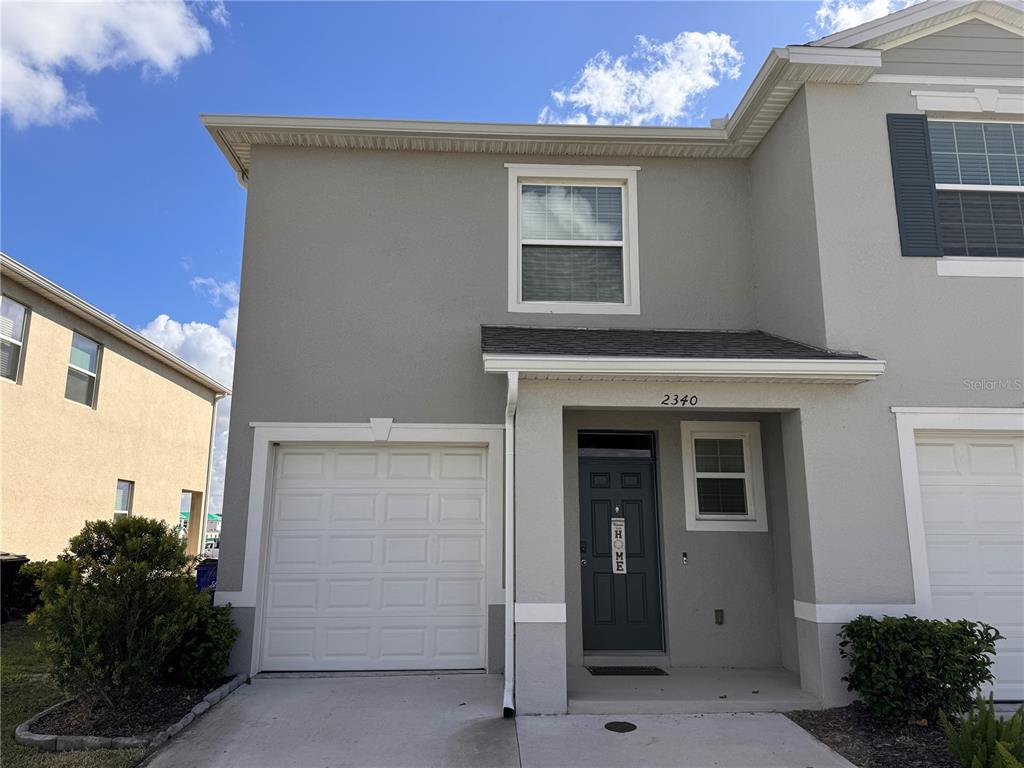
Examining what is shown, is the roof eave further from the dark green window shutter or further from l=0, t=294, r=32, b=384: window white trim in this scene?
the dark green window shutter

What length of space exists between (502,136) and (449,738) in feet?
19.6

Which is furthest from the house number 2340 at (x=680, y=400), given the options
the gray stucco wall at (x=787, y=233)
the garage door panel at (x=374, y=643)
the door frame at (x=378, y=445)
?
the garage door panel at (x=374, y=643)

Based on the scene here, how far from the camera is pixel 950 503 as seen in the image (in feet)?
19.6

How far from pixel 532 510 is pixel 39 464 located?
9402mm

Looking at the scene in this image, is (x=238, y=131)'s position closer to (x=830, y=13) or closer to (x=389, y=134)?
(x=389, y=134)

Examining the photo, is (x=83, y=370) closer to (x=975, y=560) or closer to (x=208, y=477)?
(x=208, y=477)

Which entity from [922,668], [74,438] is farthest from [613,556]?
→ [74,438]

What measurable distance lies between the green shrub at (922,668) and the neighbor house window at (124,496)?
13.5 m

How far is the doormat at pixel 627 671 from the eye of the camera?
630 cm

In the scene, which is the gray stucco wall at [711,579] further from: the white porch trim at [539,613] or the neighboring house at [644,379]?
the white porch trim at [539,613]

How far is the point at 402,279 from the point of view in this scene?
23.9ft

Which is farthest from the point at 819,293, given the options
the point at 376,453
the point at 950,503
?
the point at 376,453

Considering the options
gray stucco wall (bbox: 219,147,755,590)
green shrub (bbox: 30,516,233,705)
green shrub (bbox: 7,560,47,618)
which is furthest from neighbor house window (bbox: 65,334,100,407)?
green shrub (bbox: 30,516,233,705)

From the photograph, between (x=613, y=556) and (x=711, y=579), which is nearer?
(x=711, y=579)
